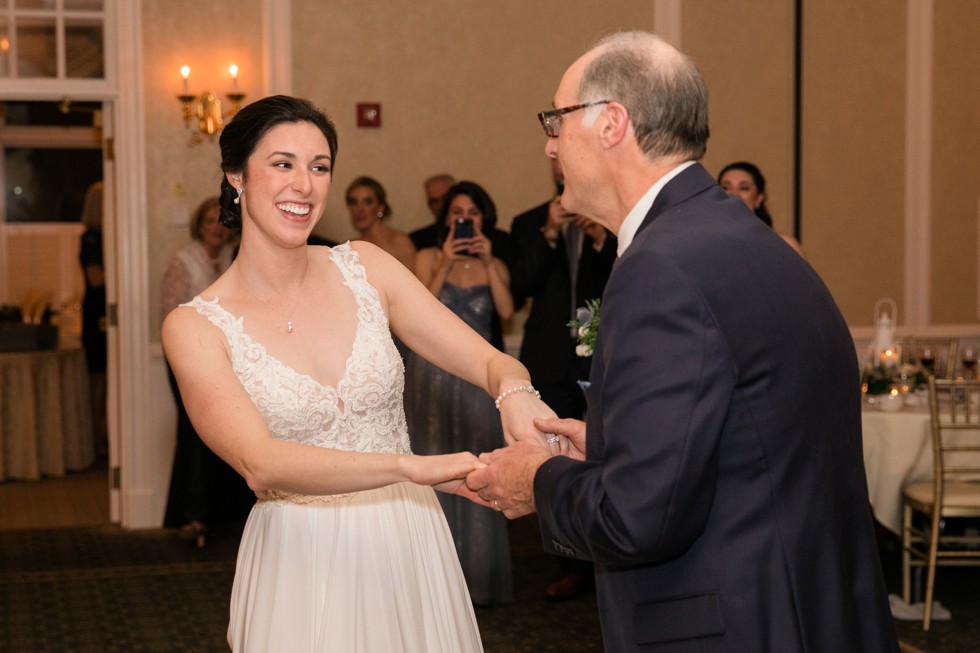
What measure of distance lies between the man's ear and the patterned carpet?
9.72 ft

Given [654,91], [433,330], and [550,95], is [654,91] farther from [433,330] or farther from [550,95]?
[550,95]

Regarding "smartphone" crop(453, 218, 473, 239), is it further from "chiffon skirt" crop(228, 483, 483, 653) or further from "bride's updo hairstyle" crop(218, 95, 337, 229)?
"chiffon skirt" crop(228, 483, 483, 653)

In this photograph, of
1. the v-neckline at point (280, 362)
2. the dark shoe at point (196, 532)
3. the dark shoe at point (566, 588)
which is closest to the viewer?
the v-neckline at point (280, 362)

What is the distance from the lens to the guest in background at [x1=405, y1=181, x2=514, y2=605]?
4789 millimetres

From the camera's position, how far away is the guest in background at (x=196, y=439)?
5.98 metres

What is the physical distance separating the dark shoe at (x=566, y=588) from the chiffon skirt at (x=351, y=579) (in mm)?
2616

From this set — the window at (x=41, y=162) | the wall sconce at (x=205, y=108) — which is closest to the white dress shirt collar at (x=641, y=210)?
the wall sconce at (x=205, y=108)

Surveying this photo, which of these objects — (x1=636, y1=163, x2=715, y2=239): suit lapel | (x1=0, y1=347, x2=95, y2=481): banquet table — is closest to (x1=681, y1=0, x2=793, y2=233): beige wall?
(x1=0, y1=347, x2=95, y2=481): banquet table

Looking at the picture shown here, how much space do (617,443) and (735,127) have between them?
6048 millimetres

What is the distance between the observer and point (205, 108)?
20.5 ft

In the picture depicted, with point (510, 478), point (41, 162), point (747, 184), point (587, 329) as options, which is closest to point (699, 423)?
point (510, 478)

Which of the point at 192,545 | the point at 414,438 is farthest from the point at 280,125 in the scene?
the point at 192,545

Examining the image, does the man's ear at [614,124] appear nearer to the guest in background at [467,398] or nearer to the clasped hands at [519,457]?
the clasped hands at [519,457]

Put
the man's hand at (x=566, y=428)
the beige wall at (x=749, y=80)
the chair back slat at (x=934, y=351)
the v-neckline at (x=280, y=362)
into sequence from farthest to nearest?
the beige wall at (x=749, y=80), the chair back slat at (x=934, y=351), the v-neckline at (x=280, y=362), the man's hand at (x=566, y=428)
